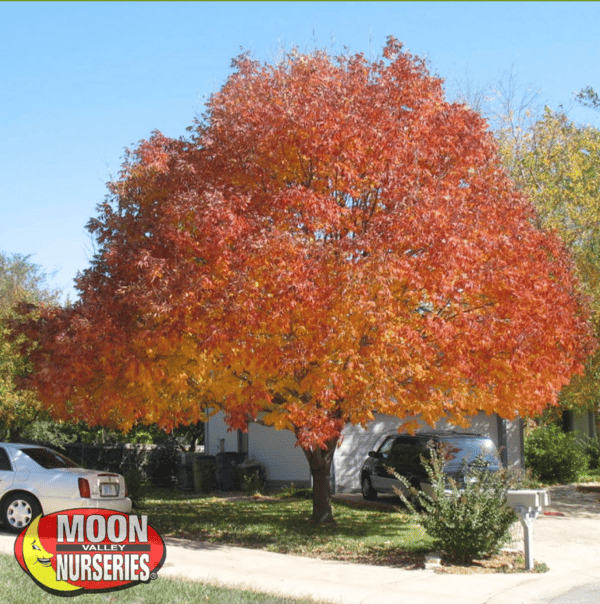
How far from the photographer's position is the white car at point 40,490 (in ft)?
38.4

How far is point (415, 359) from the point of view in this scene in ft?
34.6

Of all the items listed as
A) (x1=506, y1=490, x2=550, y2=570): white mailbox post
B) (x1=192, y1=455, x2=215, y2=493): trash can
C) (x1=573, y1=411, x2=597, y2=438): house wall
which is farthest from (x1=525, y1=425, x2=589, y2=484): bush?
(x1=506, y1=490, x2=550, y2=570): white mailbox post

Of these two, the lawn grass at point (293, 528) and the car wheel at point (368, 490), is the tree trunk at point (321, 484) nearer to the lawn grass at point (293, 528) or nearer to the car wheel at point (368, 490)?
the lawn grass at point (293, 528)

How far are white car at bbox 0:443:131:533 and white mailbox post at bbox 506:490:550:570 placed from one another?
248 inches

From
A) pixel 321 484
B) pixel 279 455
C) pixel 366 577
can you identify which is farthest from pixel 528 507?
pixel 279 455

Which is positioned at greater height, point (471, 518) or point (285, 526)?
point (471, 518)

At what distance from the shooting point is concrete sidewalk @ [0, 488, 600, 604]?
8.51 m

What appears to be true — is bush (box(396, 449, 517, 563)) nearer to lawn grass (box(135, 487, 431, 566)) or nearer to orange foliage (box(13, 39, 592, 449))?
lawn grass (box(135, 487, 431, 566))

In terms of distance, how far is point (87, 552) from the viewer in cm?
928

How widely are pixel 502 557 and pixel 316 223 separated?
18.3ft

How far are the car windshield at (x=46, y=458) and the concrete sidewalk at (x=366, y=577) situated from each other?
129 centimetres

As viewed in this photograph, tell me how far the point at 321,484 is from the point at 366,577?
4546mm

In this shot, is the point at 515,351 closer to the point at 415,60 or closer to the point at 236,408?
the point at 236,408

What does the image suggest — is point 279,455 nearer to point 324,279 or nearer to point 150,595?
point 324,279
